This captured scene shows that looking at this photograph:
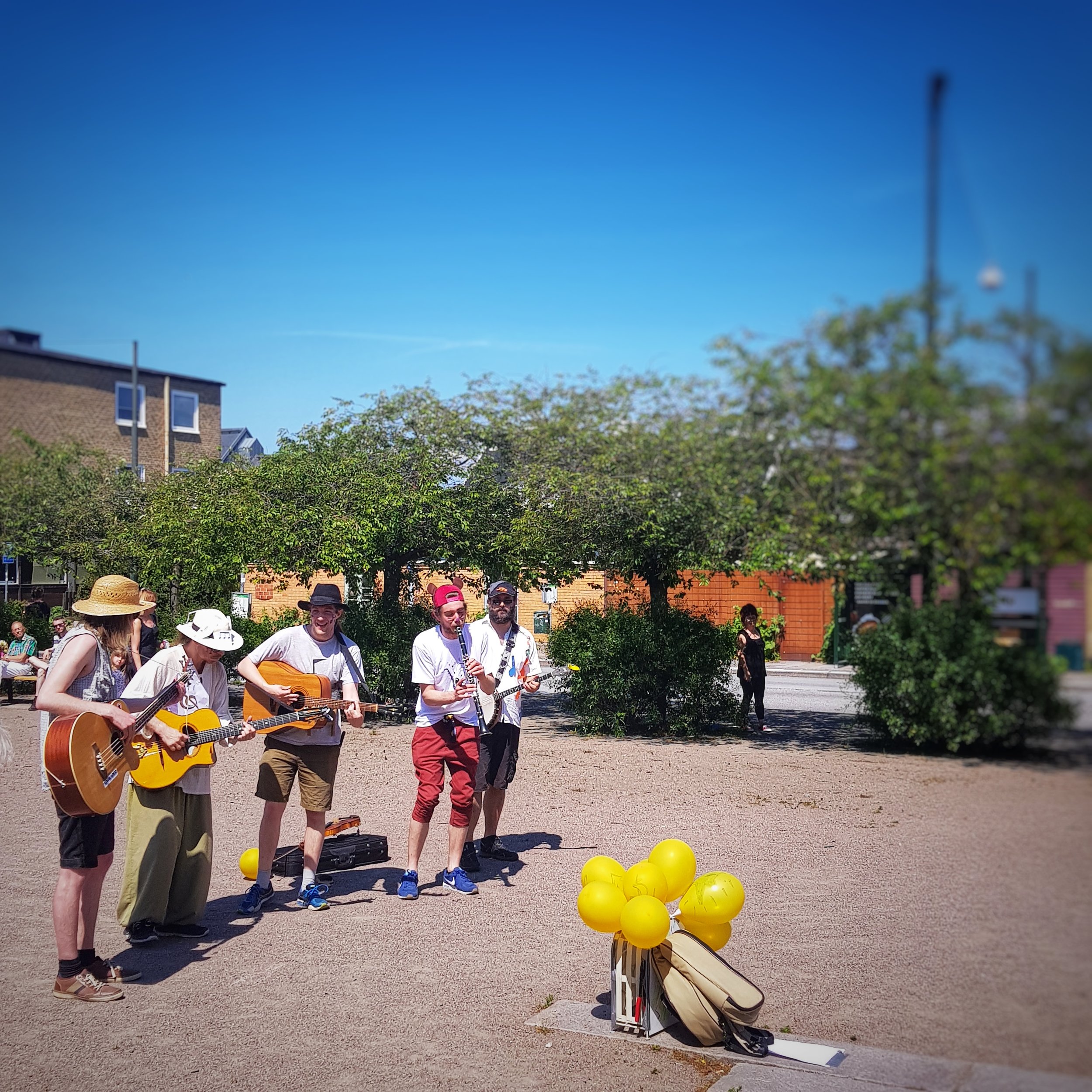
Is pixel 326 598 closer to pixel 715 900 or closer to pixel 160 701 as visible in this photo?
pixel 160 701

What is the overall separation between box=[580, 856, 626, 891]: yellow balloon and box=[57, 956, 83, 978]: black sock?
91.8 inches

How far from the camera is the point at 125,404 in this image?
21.2ft

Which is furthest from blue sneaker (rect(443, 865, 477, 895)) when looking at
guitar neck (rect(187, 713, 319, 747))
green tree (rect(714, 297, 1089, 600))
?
green tree (rect(714, 297, 1089, 600))

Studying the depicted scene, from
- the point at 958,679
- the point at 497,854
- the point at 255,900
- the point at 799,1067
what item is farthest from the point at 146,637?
the point at 958,679

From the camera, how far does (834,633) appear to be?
2.81 m

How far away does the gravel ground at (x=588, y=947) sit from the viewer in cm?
207

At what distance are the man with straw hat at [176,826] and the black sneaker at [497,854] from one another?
7.43 feet

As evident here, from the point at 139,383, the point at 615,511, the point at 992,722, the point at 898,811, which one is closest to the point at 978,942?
the point at 992,722

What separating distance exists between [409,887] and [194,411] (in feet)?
10.1

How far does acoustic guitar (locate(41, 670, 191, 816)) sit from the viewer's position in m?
4.82

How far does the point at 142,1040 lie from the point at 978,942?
366cm

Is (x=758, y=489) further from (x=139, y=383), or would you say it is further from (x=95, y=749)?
(x=139, y=383)

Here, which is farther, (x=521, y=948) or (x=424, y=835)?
(x=424, y=835)

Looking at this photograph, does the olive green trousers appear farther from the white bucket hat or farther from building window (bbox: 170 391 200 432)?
building window (bbox: 170 391 200 432)
